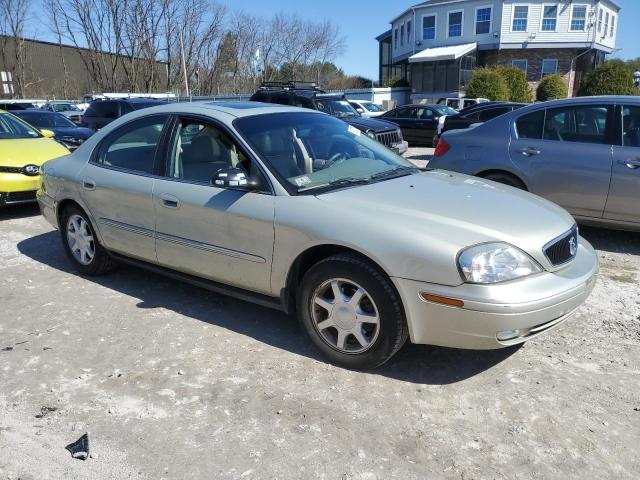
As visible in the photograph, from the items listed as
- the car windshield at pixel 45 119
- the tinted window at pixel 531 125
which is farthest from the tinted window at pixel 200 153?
the car windshield at pixel 45 119

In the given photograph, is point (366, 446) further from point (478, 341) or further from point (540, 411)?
point (540, 411)

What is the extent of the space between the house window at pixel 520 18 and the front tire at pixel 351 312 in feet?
131

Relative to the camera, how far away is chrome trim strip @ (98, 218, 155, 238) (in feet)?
13.8

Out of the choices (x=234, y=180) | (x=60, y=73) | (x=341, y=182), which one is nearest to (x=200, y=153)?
(x=234, y=180)

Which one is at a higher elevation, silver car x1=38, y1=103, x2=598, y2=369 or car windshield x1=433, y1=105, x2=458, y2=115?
car windshield x1=433, y1=105, x2=458, y2=115

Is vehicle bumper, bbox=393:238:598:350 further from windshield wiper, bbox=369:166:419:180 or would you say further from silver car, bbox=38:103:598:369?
windshield wiper, bbox=369:166:419:180

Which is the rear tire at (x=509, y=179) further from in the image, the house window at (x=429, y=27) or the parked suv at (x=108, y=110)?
the house window at (x=429, y=27)

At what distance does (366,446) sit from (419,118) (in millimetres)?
16304

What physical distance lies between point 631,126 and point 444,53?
3463cm

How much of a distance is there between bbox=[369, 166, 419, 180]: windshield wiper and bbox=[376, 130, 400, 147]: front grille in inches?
312

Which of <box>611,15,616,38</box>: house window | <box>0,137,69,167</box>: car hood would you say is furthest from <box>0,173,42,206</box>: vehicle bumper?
<box>611,15,616,38</box>: house window

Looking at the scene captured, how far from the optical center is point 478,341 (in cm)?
291

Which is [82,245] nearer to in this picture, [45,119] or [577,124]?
[577,124]

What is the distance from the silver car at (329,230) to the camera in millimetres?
2893
